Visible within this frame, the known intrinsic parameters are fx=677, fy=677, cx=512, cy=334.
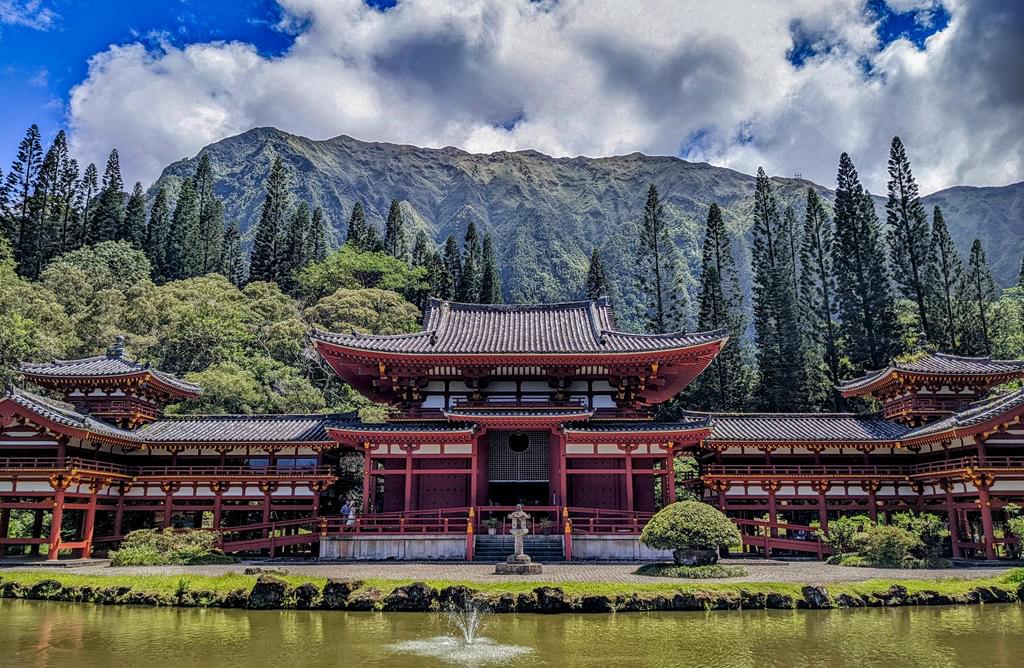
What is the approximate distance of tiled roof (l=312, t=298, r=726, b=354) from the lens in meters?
23.9

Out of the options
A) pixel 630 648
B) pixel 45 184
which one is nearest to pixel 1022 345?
pixel 630 648

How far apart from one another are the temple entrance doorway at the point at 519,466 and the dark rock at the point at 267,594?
1093cm

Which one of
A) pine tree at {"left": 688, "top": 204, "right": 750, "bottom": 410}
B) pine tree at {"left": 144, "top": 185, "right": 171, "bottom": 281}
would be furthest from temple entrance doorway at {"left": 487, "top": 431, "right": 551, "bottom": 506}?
pine tree at {"left": 144, "top": 185, "right": 171, "bottom": 281}

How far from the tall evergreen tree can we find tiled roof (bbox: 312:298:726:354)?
23583 mm

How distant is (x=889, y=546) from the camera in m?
18.9

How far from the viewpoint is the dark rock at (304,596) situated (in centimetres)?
1373

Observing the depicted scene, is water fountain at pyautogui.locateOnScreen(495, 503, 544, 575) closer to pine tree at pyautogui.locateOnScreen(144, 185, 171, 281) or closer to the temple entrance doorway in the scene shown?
the temple entrance doorway

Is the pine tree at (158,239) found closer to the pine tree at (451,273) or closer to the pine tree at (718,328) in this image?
the pine tree at (451,273)

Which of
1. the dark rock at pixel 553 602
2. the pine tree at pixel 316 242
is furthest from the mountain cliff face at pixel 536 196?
the dark rock at pixel 553 602

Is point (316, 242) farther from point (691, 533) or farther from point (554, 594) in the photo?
point (554, 594)

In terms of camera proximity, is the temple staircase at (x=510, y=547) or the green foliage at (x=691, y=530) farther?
the temple staircase at (x=510, y=547)

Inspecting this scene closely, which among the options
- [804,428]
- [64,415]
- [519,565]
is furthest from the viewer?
[804,428]

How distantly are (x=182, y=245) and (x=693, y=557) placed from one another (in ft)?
195

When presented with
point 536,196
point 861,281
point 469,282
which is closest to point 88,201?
point 469,282
